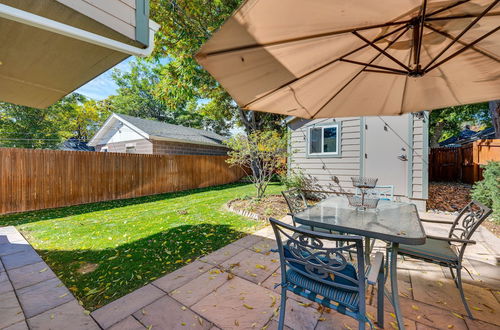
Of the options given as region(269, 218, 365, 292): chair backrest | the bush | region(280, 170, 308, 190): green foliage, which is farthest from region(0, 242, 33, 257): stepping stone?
the bush

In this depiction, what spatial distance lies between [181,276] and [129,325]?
754mm

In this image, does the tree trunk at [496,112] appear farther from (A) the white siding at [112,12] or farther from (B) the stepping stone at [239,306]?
(A) the white siding at [112,12]

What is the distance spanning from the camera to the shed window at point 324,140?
6.52 meters

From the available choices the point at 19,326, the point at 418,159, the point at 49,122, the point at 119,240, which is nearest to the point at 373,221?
the point at 19,326

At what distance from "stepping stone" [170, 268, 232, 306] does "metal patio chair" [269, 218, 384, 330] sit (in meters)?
0.94

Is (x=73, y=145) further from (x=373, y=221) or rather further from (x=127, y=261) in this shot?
(x=373, y=221)

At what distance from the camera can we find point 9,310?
73.9 inches

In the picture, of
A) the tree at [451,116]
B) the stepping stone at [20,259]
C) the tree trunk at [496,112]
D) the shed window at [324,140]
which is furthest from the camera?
the tree at [451,116]

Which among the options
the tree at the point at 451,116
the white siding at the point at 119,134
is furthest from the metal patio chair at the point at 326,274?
the tree at the point at 451,116

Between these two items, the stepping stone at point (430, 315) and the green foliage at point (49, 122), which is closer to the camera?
the stepping stone at point (430, 315)

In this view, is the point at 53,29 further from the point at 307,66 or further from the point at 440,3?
the point at 440,3

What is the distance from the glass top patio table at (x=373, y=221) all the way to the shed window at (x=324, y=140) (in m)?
4.24

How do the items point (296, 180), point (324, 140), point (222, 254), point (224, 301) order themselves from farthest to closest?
point (296, 180) → point (324, 140) → point (222, 254) → point (224, 301)

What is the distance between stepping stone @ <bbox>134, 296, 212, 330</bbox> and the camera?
1.71m
